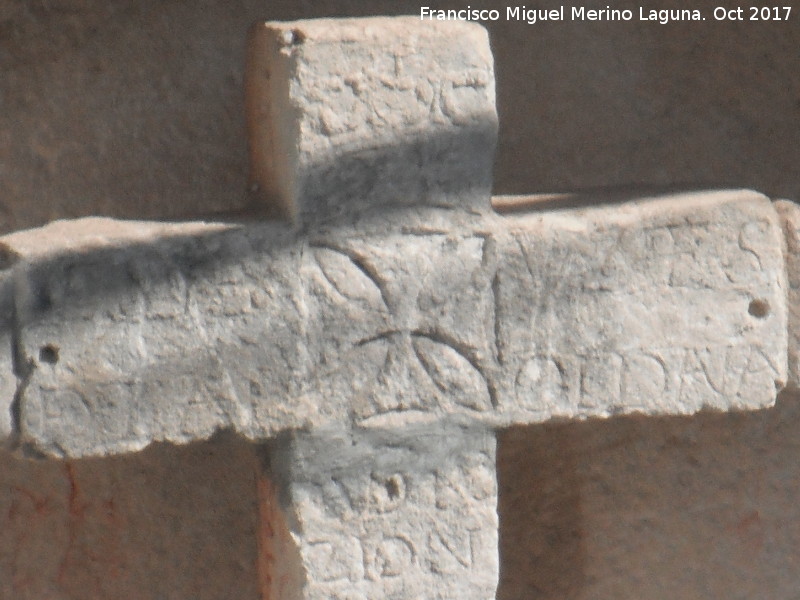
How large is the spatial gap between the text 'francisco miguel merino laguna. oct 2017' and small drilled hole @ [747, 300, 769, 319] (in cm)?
67

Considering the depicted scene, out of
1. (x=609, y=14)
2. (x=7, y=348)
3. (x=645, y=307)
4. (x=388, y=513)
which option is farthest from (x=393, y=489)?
(x=609, y=14)

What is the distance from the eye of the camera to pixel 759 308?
6.21ft

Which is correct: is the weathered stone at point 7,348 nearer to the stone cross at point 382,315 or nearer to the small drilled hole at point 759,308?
the stone cross at point 382,315

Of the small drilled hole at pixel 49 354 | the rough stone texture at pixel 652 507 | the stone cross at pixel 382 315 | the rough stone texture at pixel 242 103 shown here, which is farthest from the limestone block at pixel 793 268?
the small drilled hole at pixel 49 354

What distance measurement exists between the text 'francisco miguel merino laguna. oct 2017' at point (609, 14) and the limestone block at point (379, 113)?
50cm

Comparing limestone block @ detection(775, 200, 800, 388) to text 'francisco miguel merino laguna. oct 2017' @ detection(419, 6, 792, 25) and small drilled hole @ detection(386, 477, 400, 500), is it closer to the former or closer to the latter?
text 'francisco miguel merino laguna. oct 2017' @ detection(419, 6, 792, 25)

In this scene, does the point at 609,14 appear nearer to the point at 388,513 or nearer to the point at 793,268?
the point at 793,268

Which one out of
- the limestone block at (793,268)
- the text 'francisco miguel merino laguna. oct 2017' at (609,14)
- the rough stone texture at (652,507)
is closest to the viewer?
the limestone block at (793,268)

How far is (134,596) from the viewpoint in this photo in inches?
87.2

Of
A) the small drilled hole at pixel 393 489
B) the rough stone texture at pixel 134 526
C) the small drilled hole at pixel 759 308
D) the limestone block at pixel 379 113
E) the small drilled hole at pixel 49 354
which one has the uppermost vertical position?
the limestone block at pixel 379 113

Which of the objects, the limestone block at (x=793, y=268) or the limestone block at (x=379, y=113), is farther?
the limestone block at (x=793, y=268)

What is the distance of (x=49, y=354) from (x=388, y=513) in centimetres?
52

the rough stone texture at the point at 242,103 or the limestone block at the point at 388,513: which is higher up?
the rough stone texture at the point at 242,103

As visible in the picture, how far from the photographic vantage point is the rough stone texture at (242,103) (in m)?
2.07
